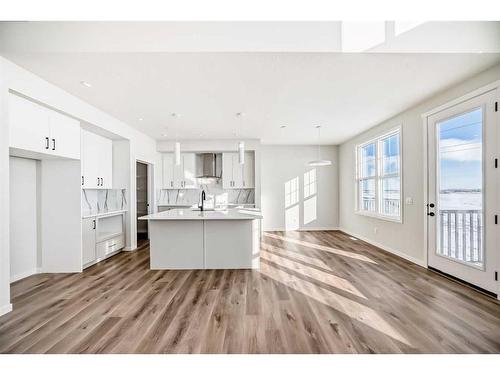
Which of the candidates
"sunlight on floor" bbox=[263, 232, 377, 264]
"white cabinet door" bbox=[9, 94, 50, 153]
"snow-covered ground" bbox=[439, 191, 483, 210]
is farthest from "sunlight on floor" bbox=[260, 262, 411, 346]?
"white cabinet door" bbox=[9, 94, 50, 153]

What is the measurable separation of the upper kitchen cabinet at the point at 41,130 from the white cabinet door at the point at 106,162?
93 centimetres

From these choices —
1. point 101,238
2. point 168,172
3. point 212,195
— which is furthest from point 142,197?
point 101,238

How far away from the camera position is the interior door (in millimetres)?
2971

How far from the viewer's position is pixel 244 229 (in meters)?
4.01

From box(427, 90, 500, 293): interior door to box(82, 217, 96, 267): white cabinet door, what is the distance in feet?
17.6

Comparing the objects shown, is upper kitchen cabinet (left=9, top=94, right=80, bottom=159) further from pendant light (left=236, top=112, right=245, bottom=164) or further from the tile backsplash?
the tile backsplash

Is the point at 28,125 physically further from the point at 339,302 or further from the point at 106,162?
the point at 339,302

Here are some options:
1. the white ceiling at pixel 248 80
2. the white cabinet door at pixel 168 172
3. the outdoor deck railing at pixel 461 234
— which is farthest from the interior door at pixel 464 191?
the white cabinet door at pixel 168 172

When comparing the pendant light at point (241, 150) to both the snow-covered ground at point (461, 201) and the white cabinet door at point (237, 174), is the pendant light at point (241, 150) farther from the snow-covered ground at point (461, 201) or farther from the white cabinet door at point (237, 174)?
the snow-covered ground at point (461, 201)

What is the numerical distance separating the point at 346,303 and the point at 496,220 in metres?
1.97

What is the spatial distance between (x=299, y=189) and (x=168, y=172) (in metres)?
3.84

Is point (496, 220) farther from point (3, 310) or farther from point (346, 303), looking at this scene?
point (3, 310)

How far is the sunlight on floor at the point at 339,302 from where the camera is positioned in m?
2.25
